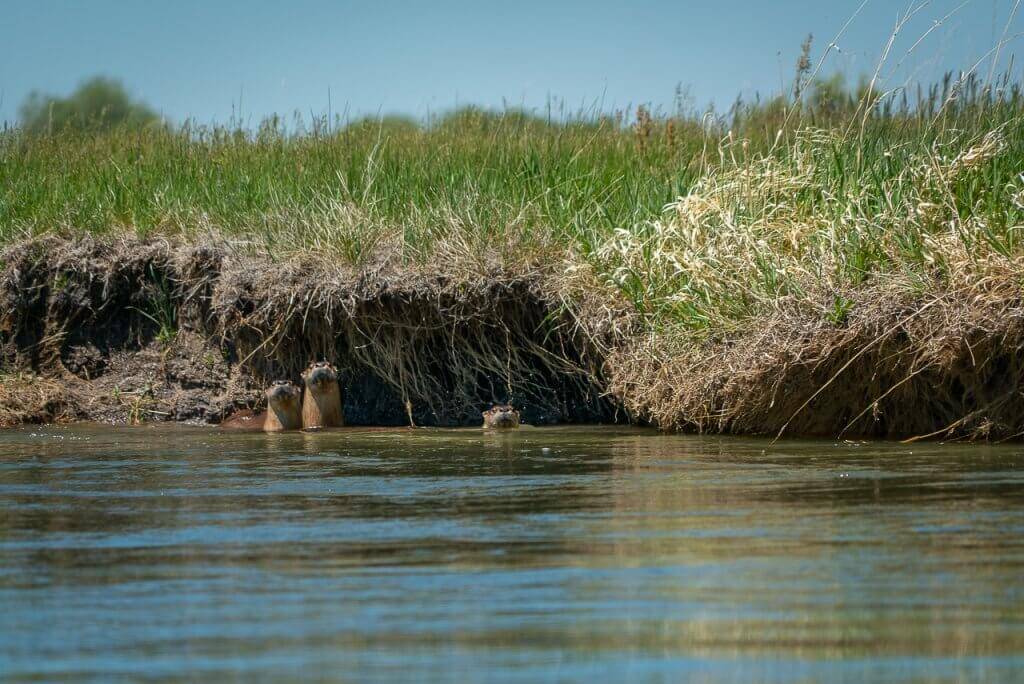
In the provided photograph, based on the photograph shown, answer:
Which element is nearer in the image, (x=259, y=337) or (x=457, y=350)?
(x=457, y=350)

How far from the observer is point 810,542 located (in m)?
4.45

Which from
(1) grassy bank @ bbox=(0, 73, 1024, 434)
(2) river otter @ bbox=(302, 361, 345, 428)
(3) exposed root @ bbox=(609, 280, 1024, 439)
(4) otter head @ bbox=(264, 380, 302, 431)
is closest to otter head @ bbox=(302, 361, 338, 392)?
(2) river otter @ bbox=(302, 361, 345, 428)

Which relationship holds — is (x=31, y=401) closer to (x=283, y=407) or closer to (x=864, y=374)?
(x=283, y=407)

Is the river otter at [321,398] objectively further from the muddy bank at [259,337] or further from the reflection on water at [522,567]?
the reflection on water at [522,567]

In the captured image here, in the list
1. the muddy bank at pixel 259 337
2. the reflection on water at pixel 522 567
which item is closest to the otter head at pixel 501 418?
the muddy bank at pixel 259 337

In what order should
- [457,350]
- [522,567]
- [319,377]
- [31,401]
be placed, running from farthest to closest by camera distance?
[31,401]
[457,350]
[319,377]
[522,567]

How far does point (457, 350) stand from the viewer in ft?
32.0

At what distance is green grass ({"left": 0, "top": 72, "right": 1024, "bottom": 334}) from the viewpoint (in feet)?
26.6

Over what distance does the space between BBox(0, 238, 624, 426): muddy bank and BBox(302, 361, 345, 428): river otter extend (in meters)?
0.45

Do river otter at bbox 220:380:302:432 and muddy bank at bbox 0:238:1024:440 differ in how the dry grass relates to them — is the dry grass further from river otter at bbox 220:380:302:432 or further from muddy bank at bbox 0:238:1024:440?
river otter at bbox 220:380:302:432

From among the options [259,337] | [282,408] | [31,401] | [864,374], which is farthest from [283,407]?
[864,374]

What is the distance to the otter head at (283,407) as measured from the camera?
9195mm

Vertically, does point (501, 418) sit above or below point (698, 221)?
below

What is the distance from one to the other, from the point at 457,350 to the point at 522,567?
5672 millimetres
